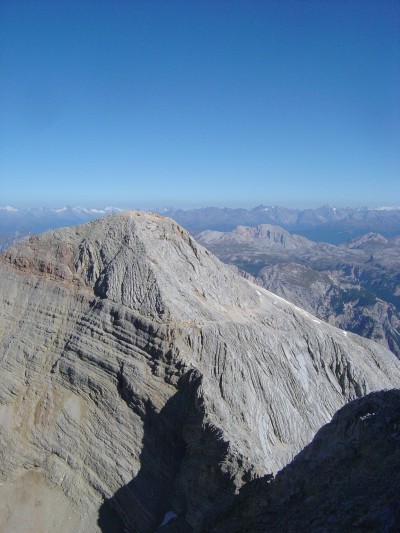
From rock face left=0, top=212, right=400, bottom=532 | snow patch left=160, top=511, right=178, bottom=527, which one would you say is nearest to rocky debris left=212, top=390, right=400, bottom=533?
rock face left=0, top=212, right=400, bottom=532

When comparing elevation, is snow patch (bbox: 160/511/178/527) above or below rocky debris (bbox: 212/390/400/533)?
below

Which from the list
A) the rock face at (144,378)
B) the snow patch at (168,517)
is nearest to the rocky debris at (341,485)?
the rock face at (144,378)

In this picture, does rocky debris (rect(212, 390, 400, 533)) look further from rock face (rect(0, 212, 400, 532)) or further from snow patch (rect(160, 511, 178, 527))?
snow patch (rect(160, 511, 178, 527))

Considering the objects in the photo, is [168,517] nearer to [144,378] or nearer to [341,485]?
[144,378]

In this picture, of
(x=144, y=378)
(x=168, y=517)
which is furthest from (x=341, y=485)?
(x=144, y=378)

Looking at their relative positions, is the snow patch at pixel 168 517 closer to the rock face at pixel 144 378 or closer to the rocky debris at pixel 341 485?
the rock face at pixel 144 378

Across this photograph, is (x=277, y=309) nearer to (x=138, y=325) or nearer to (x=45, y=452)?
(x=138, y=325)
